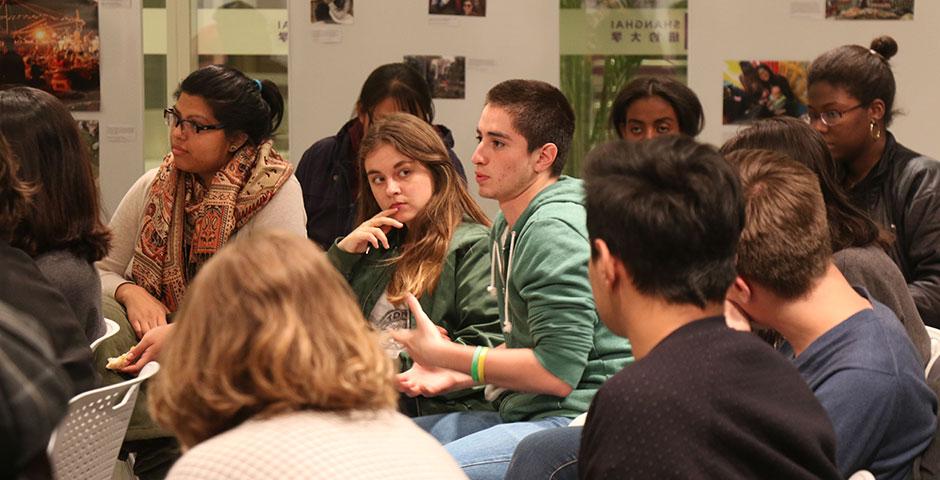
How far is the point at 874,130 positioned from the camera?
3529mm

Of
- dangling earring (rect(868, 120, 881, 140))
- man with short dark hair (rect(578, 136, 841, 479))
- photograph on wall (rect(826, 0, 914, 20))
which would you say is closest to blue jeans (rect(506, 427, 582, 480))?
man with short dark hair (rect(578, 136, 841, 479))

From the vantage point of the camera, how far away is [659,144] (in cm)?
170

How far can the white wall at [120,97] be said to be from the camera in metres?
5.00

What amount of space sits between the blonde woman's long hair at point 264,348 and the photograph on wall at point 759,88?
3993mm

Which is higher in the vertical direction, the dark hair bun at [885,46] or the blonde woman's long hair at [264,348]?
the dark hair bun at [885,46]

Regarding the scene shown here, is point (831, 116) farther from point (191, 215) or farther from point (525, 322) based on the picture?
point (191, 215)

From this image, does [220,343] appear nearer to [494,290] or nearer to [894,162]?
[494,290]

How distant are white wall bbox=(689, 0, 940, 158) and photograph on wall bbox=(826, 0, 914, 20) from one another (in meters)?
0.02

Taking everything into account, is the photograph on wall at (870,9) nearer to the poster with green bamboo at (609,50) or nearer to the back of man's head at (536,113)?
the poster with green bamboo at (609,50)

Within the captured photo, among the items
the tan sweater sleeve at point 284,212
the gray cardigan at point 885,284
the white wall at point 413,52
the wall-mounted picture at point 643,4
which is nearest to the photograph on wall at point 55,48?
the white wall at point 413,52

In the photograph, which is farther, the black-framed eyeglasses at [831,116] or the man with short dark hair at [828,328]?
the black-framed eyeglasses at [831,116]

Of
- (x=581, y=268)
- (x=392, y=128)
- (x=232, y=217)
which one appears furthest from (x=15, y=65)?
(x=581, y=268)

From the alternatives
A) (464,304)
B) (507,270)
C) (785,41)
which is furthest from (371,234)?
(785,41)

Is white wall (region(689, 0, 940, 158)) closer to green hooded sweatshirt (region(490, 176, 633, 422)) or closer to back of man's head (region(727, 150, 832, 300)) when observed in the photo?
green hooded sweatshirt (region(490, 176, 633, 422))
